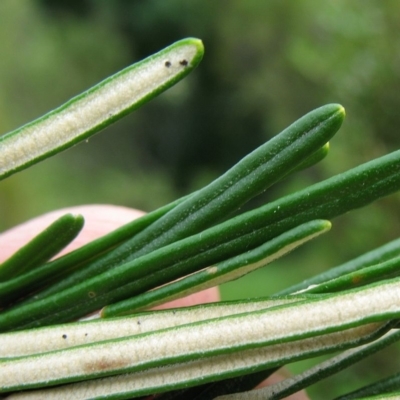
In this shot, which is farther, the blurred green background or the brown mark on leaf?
the blurred green background

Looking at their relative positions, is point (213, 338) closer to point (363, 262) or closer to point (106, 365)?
point (106, 365)

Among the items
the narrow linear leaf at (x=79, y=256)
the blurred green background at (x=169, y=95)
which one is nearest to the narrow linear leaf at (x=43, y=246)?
the narrow linear leaf at (x=79, y=256)

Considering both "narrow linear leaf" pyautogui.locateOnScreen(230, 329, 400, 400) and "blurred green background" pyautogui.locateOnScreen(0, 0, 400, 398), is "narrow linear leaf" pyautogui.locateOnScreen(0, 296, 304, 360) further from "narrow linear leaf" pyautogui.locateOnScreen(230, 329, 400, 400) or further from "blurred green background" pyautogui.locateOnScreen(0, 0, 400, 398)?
"blurred green background" pyautogui.locateOnScreen(0, 0, 400, 398)

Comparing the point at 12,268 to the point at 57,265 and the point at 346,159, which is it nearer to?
the point at 57,265

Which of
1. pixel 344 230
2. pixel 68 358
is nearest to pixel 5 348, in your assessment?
pixel 68 358

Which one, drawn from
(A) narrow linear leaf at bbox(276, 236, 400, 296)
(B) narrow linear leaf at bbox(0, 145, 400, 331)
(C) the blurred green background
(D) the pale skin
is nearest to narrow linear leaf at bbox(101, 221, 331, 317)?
(B) narrow linear leaf at bbox(0, 145, 400, 331)

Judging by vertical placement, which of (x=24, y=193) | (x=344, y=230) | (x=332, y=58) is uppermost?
(x=24, y=193)

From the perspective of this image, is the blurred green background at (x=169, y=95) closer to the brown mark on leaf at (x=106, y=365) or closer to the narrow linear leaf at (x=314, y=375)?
the narrow linear leaf at (x=314, y=375)

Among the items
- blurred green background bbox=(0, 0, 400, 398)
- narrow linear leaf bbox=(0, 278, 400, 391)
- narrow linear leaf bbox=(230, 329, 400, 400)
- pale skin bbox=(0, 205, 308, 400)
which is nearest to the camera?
narrow linear leaf bbox=(0, 278, 400, 391)
